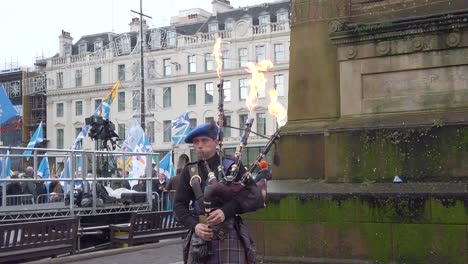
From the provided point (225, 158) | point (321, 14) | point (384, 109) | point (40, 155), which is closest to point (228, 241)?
point (225, 158)

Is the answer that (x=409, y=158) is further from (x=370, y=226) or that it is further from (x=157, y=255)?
(x=157, y=255)

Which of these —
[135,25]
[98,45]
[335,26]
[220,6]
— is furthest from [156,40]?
[335,26]

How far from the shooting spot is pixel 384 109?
830 centimetres

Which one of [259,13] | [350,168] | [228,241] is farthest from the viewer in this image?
[259,13]

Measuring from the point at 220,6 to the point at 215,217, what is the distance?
58.1 m

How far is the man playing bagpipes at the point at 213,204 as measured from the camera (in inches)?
181

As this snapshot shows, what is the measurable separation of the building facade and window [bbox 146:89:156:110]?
0.07 meters

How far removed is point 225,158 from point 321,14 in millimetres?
4825

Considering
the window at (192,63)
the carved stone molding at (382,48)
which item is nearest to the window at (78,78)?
the window at (192,63)

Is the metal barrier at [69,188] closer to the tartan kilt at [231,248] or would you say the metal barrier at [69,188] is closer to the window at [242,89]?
the tartan kilt at [231,248]

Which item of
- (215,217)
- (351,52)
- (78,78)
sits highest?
(78,78)

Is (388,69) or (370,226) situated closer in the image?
(370,226)

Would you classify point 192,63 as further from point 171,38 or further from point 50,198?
point 50,198

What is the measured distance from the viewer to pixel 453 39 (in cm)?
780
